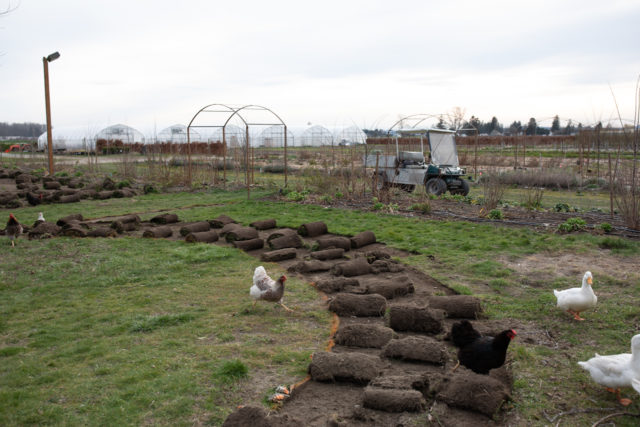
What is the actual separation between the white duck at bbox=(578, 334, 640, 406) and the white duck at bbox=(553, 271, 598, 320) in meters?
1.31

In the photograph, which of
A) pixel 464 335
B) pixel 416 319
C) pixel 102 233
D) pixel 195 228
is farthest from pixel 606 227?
pixel 102 233

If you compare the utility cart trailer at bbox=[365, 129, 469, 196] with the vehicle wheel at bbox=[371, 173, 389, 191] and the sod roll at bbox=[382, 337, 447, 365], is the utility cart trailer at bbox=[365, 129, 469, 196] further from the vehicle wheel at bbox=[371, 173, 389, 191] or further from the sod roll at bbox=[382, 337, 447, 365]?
the sod roll at bbox=[382, 337, 447, 365]

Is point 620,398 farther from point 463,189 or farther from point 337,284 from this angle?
point 463,189

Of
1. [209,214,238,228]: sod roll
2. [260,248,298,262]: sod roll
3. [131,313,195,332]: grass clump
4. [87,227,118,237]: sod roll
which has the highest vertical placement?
[209,214,238,228]: sod roll

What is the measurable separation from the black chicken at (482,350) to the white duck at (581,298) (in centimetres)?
139

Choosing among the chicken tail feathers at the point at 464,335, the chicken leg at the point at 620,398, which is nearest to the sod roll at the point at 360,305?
the chicken tail feathers at the point at 464,335

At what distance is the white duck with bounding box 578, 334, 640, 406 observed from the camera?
327cm

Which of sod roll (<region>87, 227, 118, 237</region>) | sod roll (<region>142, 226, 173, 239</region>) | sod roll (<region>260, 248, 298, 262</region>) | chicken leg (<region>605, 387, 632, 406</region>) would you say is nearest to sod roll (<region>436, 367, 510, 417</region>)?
chicken leg (<region>605, 387, 632, 406</region>)

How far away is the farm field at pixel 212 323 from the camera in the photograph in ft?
11.3

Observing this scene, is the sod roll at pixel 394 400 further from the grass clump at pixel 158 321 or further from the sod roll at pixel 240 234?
the sod roll at pixel 240 234

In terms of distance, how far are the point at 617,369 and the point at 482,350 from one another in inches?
36.1

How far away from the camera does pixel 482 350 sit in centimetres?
376

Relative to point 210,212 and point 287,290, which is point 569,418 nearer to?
point 287,290

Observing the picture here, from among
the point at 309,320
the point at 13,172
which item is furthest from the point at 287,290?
the point at 13,172
